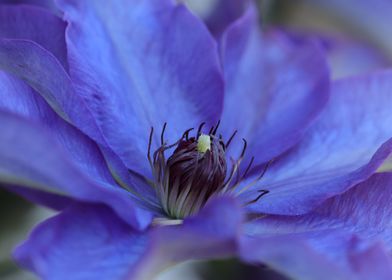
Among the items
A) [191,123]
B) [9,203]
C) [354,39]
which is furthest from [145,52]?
[354,39]

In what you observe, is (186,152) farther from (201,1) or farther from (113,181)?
(201,1)

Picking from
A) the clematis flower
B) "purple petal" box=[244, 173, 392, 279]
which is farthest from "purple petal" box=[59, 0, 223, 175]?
"purple petal" box=[244, 173, 392, 279]

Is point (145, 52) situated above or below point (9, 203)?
above

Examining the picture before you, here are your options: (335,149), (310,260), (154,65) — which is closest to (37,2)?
(154,65)

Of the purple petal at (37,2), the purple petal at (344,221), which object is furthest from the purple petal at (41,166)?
the purple petal at (37,2)

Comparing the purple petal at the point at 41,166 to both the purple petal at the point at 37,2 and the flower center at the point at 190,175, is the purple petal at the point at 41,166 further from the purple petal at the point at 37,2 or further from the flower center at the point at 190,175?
the purple petal at the point at 37,2
